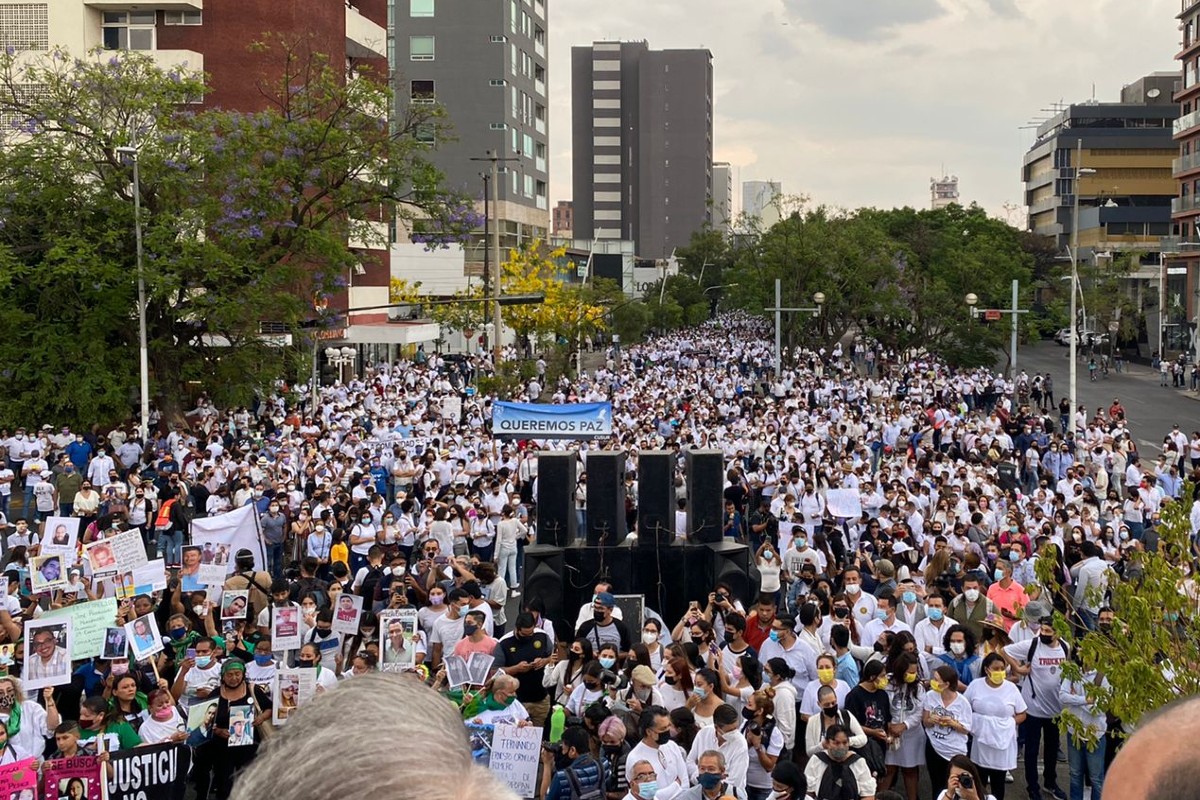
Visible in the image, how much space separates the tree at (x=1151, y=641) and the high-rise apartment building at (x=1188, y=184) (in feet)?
220

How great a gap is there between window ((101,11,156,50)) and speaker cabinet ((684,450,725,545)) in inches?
1318

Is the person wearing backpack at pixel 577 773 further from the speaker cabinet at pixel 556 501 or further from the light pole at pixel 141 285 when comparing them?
the light pole at pixel 141 285

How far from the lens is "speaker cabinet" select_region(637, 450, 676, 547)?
15.8 metres

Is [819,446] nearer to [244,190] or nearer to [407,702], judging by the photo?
[244,190]

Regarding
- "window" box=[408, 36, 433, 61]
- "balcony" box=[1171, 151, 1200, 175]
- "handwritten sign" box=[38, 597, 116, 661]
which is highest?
"window" box=[408, 36, 433, 61]

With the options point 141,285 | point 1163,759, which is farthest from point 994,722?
point 141,285

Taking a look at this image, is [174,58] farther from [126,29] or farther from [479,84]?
[479,84]

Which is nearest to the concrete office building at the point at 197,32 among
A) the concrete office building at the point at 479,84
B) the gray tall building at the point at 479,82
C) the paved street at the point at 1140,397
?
the paved street at the point at 1140,397

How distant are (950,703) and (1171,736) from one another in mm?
9015

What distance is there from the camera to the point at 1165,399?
51719 mm

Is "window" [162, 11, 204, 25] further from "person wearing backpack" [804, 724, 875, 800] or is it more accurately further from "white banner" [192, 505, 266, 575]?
"person wearing backpack" [804, 724, 875, 800]

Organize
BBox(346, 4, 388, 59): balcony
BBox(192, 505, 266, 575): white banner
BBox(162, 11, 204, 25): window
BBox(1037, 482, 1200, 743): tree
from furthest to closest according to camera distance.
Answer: BBox(346, 4, 388, 59): balcony, BBox(162, 11, 204, 25): window, BBox(192, 505, 266, 575): white banner, BBox(1037, 482, 1200, 743): tree

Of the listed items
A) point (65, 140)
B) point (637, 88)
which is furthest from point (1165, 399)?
point (637, 88)

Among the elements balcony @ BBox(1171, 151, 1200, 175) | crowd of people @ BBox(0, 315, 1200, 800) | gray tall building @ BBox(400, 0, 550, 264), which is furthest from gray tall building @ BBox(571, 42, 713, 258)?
crowd of people @ BBox(0, 315, 1200, 800)
